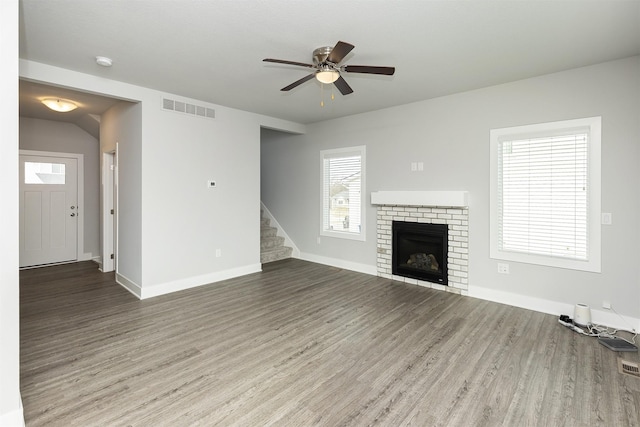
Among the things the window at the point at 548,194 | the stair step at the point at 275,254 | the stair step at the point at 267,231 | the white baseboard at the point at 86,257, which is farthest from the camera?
the stair step at the point at 267,231

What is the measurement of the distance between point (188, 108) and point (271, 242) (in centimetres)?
315

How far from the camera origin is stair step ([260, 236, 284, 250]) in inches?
256

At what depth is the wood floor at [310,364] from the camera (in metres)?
1.99

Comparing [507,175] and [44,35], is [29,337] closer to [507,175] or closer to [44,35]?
[44,35]

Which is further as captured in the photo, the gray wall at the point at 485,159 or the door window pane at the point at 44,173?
the door window pane at the point at 44,173

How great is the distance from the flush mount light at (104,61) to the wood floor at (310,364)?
9.10 feet

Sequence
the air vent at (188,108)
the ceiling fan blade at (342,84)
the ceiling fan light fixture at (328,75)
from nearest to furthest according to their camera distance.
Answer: the ceiling fan light fixture at (328,75) → the ceiling fan blade at (342,84) → the air vent at (188,108)

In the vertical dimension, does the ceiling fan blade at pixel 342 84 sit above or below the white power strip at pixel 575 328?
above

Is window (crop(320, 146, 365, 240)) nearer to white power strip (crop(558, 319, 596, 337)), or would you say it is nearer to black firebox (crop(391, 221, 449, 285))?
black firebox (crop(391, 221, 449, 285))

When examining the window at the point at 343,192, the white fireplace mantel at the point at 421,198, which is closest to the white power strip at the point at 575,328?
the white fireplace mantel at the point at 421,198

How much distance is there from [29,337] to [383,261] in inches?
178

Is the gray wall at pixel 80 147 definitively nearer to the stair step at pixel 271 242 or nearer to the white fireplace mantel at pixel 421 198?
the stair step at pixel 271 242

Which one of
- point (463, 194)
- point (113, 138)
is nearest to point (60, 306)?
point (113, 138)
